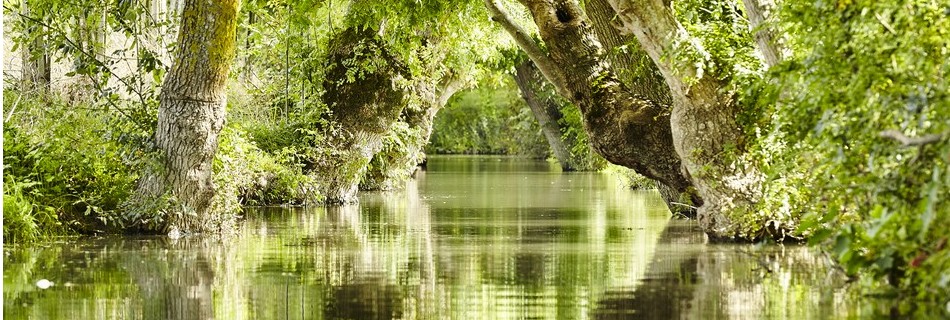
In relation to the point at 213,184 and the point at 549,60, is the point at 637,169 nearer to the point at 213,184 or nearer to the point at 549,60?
the point at 549,60

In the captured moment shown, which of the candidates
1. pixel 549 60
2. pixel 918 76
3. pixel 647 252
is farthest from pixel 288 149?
pixel 918 76

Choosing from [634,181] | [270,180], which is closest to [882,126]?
[270,180]

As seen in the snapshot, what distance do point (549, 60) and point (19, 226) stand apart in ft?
23.1

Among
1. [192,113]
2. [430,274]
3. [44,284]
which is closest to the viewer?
[44,284]

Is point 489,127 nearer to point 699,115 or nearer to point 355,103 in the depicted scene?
point 355,103

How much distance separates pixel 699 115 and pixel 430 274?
4521mm

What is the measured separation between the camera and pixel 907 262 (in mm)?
10062

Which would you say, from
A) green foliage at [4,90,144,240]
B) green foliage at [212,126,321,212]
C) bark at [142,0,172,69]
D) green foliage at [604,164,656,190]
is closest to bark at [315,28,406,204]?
green foliage at [212,126,321,212]

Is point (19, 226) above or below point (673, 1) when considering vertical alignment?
below

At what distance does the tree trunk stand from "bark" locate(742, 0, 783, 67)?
3110cm

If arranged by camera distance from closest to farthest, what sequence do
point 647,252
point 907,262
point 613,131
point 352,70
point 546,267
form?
point 907,262 < point 546,267 < point 647,252 < point 613,131 < point 352,70

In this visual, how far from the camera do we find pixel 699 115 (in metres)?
17.3

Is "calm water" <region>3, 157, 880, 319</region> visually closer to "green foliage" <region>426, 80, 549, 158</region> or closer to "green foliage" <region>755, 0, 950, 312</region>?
"green foliage" <region>755, 0, 950, 312</region>

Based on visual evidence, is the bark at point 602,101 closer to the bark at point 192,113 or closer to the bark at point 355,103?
the bark at point 192,113
